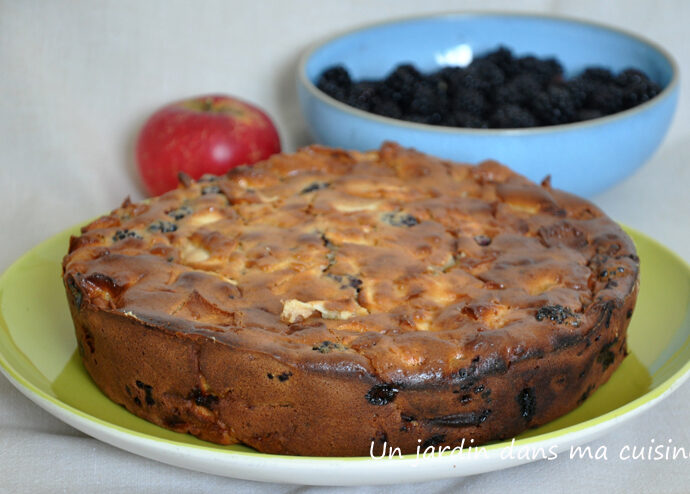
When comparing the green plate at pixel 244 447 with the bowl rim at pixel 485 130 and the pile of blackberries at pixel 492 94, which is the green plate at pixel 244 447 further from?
the pile of blackberries at pixel 492 94

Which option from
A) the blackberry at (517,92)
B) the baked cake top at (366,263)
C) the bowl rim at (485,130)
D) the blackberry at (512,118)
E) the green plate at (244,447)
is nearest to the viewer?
the green plate at (244,447)

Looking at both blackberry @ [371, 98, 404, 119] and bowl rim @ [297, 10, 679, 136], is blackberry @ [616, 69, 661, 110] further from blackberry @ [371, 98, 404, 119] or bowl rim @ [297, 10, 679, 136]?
blackberry @ [371, 98, 404, 119]

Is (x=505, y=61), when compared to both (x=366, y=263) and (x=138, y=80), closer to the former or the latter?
(x=138, y=80)

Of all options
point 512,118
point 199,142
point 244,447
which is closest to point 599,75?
point 512,118

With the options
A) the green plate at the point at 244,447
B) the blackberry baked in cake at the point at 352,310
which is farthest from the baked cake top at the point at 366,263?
the green plate at the point at 244,447

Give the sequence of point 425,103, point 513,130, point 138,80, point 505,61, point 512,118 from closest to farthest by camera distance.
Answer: point 513,130 → point 512,118 → point 425,103 → point 505,61 → point 138,80
